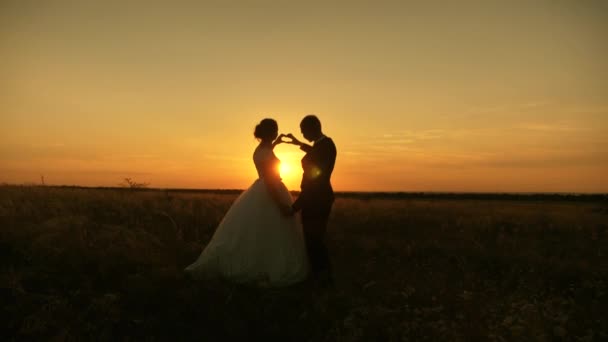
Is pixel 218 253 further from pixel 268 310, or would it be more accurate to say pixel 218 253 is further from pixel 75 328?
pixel 75 328

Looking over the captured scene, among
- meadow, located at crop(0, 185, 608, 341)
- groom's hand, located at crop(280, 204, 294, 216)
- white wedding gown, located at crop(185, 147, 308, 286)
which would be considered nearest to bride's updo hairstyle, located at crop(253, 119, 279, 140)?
white wedding gown, located at crop(185, 147, 308, 286)

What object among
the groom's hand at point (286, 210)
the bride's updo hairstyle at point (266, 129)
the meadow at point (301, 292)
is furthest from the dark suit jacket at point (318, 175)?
the meadow at point (301, 292)

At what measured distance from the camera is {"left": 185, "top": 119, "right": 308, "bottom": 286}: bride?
22.9 ft

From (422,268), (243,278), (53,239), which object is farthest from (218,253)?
(422,268)

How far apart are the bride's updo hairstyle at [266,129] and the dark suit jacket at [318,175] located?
0.60 m

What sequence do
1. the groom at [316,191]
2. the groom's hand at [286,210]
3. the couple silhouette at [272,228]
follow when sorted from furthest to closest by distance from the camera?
the groom's hand at [286,210] < the couple silhouette at [272,228] < the groom at [316,191]

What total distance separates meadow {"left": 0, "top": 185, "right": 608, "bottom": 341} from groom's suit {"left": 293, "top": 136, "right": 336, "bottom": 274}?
23.0 inches

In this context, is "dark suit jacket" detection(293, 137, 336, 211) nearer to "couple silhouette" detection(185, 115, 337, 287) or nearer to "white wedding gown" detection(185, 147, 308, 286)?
"couple silhouette" detection(185, 115, 337, 287)

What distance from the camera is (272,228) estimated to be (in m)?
7.09

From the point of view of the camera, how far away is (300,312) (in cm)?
627

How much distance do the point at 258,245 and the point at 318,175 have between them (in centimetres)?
142

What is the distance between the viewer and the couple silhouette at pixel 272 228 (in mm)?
6926

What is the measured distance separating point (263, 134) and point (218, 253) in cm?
196

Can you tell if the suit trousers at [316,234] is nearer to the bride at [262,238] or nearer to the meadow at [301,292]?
the bride at [262,238]
